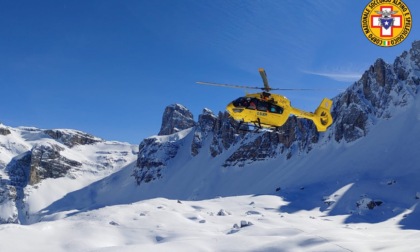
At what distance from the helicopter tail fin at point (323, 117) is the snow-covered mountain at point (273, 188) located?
8157 mm

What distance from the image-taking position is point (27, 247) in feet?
103

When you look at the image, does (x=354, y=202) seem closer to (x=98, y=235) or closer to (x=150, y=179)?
(x=98, y=235)

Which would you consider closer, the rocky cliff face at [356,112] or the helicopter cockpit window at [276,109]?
the helicopter cockpit window at [276,109]

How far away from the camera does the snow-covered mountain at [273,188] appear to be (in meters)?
35.2

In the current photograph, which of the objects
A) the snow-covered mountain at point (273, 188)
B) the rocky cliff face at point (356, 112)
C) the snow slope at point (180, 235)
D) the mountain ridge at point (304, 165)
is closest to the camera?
the snow slope at point (180, 235)

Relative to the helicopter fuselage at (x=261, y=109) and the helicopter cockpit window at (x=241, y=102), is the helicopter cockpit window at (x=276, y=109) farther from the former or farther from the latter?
the helicopter cockpit window at (x=241, y=102)

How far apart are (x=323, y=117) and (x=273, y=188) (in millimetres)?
72687

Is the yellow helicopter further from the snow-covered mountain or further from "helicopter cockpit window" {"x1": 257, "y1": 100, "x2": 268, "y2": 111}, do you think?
the snow-covered mountain

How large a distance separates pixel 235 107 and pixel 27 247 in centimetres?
1723

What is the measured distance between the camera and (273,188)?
10756 cm

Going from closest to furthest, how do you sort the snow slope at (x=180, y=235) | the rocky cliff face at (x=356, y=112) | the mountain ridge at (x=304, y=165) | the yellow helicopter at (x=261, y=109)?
the snow slope at (x=180, y=235) < the yellow helicopter at (x=261, y=109) < the mountain ridge at (x=304, y=165) < the rocky cliff face at (x=356, y=112)

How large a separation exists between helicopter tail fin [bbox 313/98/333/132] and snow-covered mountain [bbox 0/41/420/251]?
816 cm

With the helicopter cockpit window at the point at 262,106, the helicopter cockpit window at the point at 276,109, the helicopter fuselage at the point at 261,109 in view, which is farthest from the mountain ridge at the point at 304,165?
the helicopter cockpit window at the point at 262,106

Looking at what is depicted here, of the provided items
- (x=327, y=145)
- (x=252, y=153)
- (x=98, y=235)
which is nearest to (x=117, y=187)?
(x=252, y=153)
